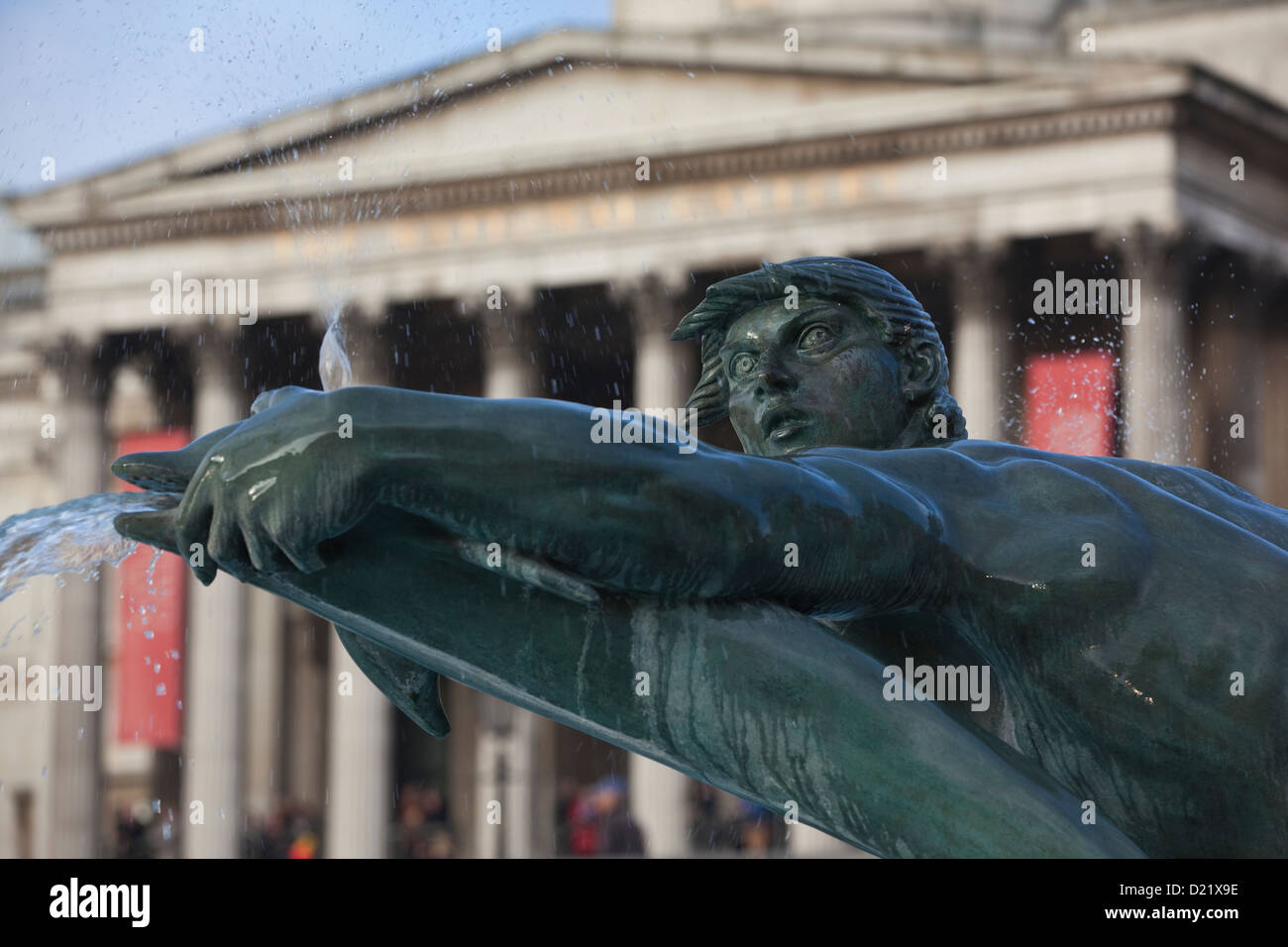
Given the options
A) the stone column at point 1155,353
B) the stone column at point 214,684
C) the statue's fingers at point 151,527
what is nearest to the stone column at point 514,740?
the stone column at point 214,684

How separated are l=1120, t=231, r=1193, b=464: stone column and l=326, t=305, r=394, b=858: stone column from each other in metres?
11.1

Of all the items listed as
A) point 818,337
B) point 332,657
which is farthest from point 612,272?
point 818,337

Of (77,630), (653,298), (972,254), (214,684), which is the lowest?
(214,684)

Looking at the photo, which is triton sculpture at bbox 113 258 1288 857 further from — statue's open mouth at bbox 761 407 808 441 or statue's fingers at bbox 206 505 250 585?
statue's open mouth at bbox 761 407 808 441

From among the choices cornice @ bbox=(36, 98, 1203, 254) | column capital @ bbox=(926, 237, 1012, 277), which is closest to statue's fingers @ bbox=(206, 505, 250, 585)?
cornice @ bbox=(36, 98, 1203, 254)

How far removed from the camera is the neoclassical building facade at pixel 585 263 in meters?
25.2

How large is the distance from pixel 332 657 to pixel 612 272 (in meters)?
9.68

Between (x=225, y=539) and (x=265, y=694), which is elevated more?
(x=225, y=539)

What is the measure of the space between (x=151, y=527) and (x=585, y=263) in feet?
90.3

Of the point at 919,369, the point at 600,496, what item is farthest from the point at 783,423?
the point at 600,496

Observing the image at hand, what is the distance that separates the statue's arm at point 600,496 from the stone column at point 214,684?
28.8 metres

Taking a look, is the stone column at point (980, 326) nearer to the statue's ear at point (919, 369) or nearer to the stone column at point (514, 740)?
the stone column at point (514, 740)

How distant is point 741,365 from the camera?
6.26ft

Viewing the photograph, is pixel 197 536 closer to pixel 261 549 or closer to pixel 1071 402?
pixel 261 549
